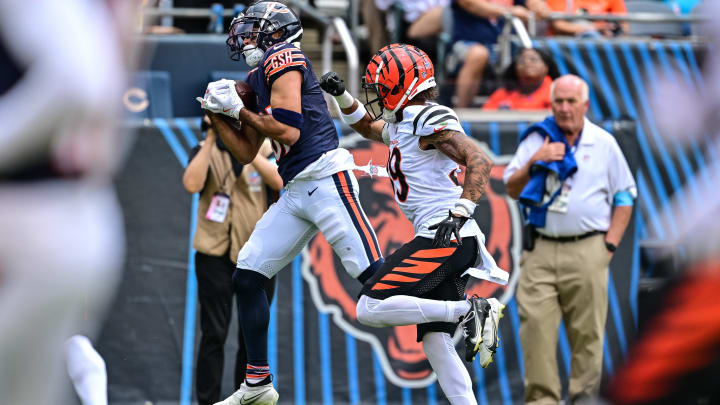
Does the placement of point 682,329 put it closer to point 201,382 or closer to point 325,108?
point 325,108

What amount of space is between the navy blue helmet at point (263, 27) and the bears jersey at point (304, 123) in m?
0.14

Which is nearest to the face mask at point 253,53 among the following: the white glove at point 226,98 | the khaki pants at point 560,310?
the white glove at point 226,98

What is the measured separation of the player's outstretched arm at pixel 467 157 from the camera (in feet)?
18.0

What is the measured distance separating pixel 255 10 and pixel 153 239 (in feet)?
8.84

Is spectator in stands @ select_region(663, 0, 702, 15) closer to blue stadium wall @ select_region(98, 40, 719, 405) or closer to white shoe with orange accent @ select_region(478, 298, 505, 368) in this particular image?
blue stadium wall @ select_region(98, 40, 719, 405)

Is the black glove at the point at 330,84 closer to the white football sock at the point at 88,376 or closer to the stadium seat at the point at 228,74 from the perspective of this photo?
the white football sock at the point at 88,376

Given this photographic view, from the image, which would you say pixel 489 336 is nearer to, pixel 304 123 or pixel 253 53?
pixel 304 123

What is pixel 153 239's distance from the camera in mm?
8102

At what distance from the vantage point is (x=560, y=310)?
764 cm

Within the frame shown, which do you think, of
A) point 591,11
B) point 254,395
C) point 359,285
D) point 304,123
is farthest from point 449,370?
point 591,11

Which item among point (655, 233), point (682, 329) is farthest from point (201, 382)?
point (682, 329)

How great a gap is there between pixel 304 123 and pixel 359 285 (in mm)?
2427

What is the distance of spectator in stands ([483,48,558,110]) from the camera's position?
29.6 feet

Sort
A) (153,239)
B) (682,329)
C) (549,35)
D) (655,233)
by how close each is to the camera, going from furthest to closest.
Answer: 1. (549,35)
2. (655,233)
3. (153,239)
4. (682,329)
